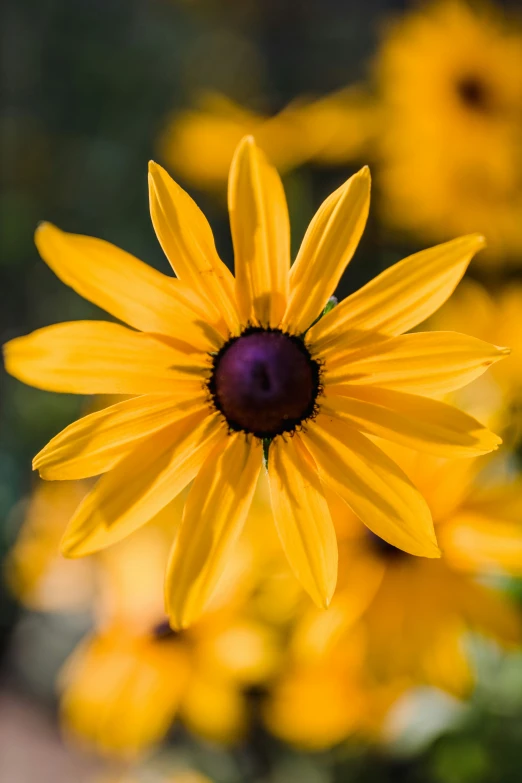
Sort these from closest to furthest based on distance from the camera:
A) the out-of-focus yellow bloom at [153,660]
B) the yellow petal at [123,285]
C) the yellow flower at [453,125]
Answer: the yellow petal at [123,285] → the out-of-focus yellow bloom at [153,660] → the yellow flower at [453,125]

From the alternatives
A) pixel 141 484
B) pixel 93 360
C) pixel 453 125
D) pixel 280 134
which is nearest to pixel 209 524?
pixel 141 484

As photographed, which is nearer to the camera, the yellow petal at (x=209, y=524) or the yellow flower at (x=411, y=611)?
the yellow petal at (x=209, y=524)

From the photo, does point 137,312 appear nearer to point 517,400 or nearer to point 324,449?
point 324,449

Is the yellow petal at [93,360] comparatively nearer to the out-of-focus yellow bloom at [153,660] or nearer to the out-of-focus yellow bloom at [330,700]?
the out-of-focus yellow bloom at [153,660]

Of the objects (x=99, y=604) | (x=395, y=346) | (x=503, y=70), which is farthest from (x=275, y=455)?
(x=503, y=70)

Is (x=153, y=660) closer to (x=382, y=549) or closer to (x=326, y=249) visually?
(x=382, y=549)

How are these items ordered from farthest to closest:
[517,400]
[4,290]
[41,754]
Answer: [4,290]
[41,754]
[517,400]

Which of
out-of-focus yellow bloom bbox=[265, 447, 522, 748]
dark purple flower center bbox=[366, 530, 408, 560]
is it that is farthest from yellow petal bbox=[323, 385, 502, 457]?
dark purple flower center bbox=[366, 530, 408, 560]

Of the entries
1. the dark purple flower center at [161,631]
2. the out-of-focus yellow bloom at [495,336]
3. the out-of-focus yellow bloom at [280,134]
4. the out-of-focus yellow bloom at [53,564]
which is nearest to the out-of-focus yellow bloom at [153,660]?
the dark purple flower center at [161,631]
